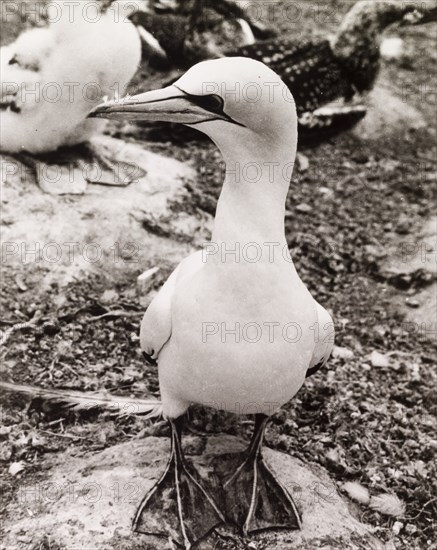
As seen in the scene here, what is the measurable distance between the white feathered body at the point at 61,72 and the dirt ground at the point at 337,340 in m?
0.39

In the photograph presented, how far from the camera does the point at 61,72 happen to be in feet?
12.4

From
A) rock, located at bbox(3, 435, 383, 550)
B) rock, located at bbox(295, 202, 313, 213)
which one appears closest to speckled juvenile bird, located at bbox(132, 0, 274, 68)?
rock, located at bbox(295, 202, 313, 213)

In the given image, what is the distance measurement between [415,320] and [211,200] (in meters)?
1.23

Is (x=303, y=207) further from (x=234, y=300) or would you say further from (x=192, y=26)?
(x=234, y=300)

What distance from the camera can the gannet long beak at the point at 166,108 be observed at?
2.20 m

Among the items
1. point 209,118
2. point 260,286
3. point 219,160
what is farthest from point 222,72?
point 219,160

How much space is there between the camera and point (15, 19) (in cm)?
579

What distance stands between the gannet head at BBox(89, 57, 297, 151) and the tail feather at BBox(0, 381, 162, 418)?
126cm

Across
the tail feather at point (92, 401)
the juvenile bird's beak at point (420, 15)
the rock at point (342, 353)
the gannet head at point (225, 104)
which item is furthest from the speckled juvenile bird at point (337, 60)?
the gannet head at point (225, 104)

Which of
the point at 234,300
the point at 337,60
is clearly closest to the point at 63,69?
the point at 234,300

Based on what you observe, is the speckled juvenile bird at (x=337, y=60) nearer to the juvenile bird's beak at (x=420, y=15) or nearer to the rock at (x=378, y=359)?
the juvenile bird's beak at (x=420, y=15)

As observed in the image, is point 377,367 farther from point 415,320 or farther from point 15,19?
point 15,19

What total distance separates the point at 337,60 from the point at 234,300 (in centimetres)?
371

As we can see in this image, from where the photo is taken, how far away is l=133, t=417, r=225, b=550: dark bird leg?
8.61ft
